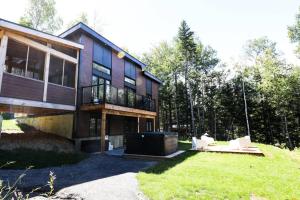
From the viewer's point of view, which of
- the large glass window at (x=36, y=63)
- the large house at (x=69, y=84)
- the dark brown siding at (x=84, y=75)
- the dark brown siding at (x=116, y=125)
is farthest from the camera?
the dark brown siding at (x=116, y=125)

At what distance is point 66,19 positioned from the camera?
1147 inches

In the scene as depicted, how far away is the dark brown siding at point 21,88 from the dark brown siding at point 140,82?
34.0 ft

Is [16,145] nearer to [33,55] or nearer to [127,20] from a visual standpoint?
[33,55]

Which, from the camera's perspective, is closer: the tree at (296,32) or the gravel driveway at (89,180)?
the gravel driveway at (89,180)

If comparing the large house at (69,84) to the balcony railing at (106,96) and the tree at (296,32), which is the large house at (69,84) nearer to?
the balcony railing at (106,96)

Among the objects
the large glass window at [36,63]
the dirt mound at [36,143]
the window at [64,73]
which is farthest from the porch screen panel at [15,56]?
the dirt mound at [36,143]

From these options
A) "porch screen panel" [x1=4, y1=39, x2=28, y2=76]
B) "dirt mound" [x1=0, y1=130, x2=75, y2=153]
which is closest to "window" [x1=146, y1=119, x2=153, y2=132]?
"dirt mound" [x1=0, y1=130, x2=75, y2=153]

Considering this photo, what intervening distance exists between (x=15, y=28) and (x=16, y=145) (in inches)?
198

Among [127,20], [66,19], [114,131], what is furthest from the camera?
[66,19]

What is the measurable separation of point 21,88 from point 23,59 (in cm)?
418

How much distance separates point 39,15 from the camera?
25.8m

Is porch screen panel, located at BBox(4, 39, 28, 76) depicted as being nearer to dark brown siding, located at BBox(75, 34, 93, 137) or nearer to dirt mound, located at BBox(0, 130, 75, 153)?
dark brown siding, located at BBox(75, 34, 93, 137)

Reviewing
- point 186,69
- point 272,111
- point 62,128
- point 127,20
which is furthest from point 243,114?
point 62,128

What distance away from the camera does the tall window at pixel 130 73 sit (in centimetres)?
1771
